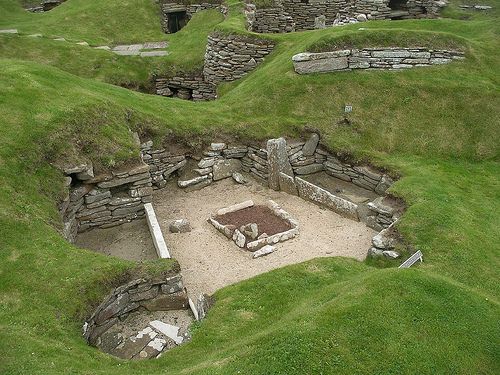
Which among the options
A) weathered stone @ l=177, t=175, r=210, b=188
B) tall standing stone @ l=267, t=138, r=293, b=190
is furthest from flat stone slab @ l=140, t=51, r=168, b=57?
tall standing stone @ l=267, t=138, r=293, b=190

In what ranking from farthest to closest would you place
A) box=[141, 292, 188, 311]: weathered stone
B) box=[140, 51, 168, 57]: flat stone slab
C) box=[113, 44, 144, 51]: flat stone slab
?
box=[113, 44, 144, 51]: flat stone slab
box=[140, 51, 168, 57]: flat stone slab
box=[141, 292, 188, 311]: weathered stone

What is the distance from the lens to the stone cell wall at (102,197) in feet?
55.3

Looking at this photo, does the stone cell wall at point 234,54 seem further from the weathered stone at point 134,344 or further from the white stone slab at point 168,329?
the weathered stone at point 134,344

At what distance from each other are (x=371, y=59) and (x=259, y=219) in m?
9.74

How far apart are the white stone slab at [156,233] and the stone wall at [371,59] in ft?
32.0

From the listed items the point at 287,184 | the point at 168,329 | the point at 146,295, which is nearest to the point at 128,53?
the point at 287,184

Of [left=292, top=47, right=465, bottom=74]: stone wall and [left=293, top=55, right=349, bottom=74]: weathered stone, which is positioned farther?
[left=293, top=55, right=349, bottom=74]: weathered stone

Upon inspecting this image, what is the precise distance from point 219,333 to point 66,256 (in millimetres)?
4731

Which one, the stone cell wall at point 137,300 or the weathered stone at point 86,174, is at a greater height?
the weathered stone at point 86,174

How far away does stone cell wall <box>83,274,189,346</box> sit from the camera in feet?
42.4

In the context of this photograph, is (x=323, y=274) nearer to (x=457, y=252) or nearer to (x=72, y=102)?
(x=457, y=252)

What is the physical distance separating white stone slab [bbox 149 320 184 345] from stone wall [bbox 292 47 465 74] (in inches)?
546

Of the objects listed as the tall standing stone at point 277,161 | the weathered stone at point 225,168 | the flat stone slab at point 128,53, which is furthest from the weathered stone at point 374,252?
the flat stone slab at point 128,53

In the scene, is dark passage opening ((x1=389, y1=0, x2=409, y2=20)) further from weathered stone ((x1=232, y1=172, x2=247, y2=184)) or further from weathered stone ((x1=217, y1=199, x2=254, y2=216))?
weathered stone ((x1=217, y1=199, x2=254, y2=216))
